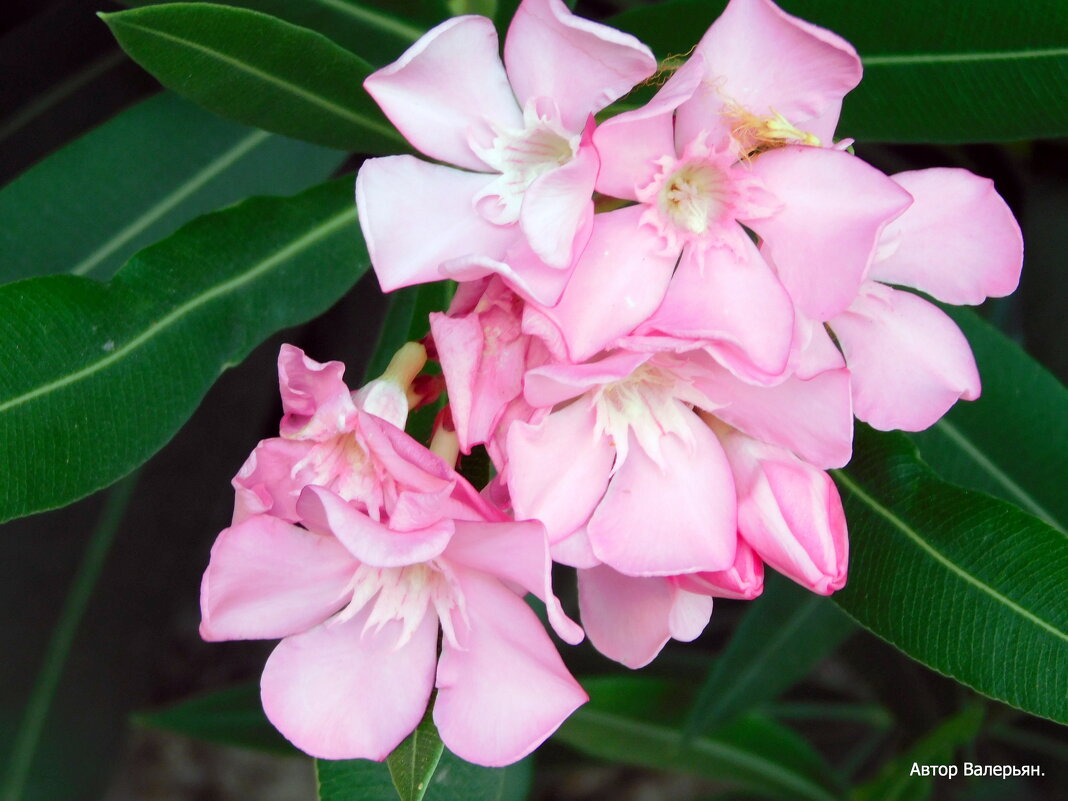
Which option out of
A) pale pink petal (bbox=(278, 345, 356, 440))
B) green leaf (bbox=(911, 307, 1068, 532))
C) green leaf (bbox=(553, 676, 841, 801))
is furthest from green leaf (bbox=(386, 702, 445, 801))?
green leaf (bbox=(553, 676, 841, 801))

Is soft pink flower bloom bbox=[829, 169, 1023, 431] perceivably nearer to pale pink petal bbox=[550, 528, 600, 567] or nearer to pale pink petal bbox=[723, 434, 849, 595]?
pale pink petal bbox=[723, 434, 849, 595]

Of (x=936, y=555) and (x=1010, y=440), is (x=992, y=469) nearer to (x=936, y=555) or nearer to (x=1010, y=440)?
(x=1010, y=440)

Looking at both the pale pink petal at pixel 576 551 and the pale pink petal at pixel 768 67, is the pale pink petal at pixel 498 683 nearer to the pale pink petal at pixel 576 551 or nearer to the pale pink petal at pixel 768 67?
the pale pink petal at pixel 576 551

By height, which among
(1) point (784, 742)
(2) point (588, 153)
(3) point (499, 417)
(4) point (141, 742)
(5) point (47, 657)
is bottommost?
(4) point (141, 742)

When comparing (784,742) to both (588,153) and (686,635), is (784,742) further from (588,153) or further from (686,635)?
(588,153)

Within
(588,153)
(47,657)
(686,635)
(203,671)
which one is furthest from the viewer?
(203,671)

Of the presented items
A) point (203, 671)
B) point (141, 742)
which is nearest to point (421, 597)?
point (203, 671)
